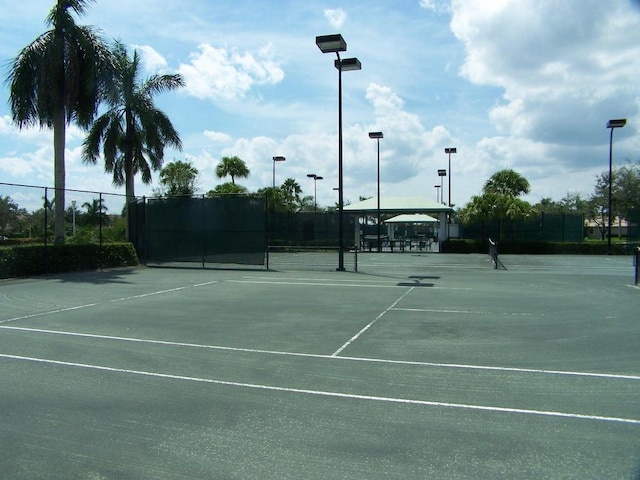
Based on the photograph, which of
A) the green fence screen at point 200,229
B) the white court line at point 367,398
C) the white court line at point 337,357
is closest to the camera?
the white court line at point 367,398

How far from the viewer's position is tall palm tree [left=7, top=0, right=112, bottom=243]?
19562 millimetres

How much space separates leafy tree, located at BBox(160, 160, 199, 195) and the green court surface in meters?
25.7

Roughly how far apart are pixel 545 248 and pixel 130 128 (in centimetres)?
2608

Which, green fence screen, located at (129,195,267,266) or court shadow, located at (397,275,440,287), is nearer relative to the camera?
court shadow, located at (397,275,440,287)

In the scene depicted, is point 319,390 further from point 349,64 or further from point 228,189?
point 228,189

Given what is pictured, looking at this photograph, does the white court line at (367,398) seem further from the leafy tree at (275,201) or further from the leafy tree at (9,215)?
the leafy tree at (275,201)

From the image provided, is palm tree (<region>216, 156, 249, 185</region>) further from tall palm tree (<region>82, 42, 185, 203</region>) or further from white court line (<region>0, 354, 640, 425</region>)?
white court line (<region>0, 354, 640, 425</region>)

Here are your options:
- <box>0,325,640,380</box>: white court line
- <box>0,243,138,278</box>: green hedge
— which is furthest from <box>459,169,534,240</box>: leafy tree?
<box>0,325,640,380</box>: white court line

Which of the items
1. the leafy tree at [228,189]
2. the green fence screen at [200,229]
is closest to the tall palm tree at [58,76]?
the green fence screen at [200,229]

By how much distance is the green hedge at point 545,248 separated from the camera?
112 ft

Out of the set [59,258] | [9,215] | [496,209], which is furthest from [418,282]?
[496,209]

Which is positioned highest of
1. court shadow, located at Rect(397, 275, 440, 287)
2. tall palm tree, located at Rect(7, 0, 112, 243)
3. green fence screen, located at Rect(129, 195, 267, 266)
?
tall palm tree, located at Rect(7, 0, 112, 243)

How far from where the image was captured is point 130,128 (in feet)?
80.3

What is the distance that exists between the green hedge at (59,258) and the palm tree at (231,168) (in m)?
23.8
